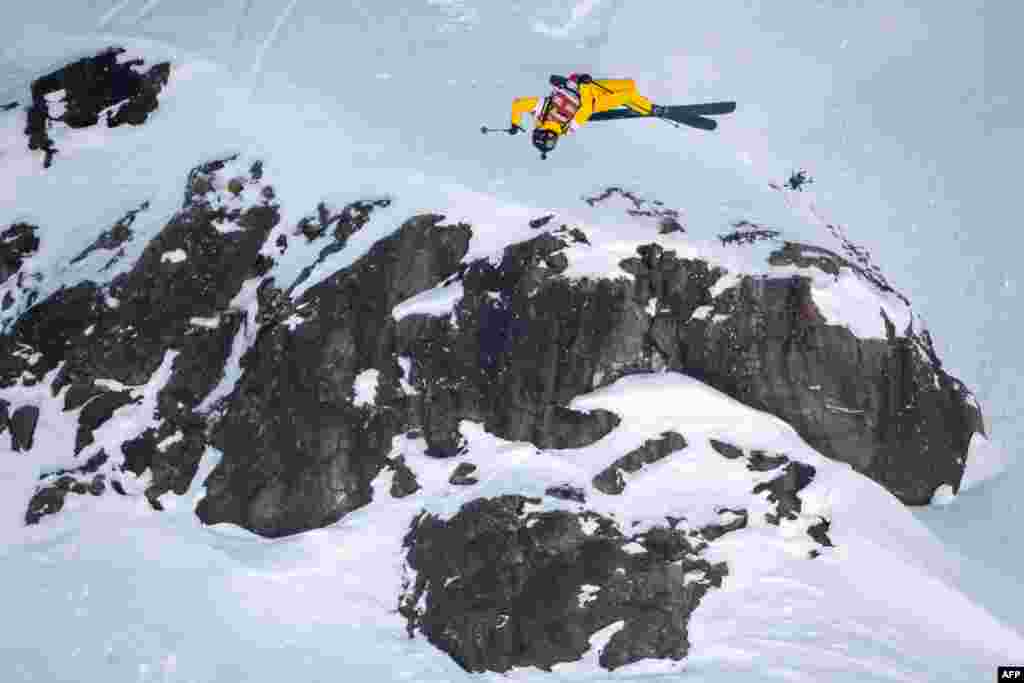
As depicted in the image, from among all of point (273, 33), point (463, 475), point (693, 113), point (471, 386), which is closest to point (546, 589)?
point (463, 475)

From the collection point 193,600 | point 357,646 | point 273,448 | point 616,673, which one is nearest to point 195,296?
point 273,448

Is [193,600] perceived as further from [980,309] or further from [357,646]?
[980,309]

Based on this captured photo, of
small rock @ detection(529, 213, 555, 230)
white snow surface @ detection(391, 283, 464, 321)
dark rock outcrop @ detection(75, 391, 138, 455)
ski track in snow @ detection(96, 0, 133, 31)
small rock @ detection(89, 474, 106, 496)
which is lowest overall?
small rock @ detection(89, 474, 106, 496)

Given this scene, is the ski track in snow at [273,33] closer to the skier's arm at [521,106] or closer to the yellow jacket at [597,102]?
the skier's arm at [521,106]

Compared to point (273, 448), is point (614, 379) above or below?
above

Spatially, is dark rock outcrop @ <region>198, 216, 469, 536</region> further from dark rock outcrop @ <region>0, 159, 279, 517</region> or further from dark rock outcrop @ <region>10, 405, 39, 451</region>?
dark rock outcrop @ <region>10, 405, 39, 451</region>

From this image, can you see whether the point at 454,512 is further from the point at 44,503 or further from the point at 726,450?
the point at 44,503

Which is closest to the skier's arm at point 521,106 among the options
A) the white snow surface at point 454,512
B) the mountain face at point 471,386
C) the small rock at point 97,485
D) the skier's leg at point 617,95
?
the skier's leg at point 617,95

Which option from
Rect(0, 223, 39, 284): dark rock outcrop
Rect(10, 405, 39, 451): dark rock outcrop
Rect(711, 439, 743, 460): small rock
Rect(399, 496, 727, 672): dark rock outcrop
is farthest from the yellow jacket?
Rect(0, 223, 39, 284): dark rock outcrop
